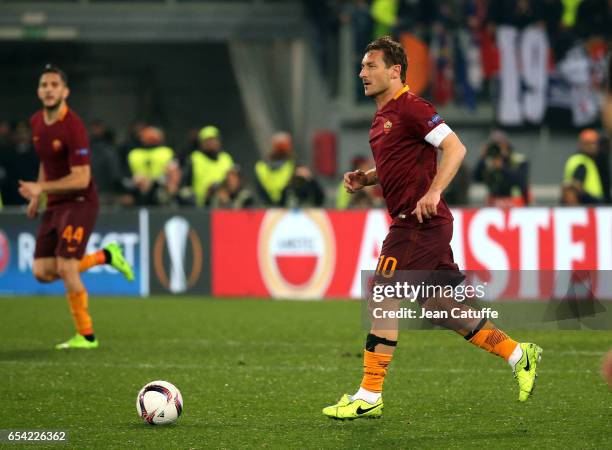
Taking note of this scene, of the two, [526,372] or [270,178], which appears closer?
[526,372]

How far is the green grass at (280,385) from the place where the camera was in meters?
7.39

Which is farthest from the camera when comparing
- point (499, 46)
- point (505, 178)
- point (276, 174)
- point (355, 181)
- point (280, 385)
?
point (499, 46)

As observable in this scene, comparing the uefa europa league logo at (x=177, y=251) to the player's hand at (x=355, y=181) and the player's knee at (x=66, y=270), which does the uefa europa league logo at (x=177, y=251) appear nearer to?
the player's knee at (x=66, y=270)

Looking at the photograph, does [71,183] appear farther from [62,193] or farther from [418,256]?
[418,256]

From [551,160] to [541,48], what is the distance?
6.40ft

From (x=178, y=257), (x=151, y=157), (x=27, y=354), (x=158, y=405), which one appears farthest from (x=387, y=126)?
(x=151, y=157)

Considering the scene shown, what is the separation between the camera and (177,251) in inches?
665

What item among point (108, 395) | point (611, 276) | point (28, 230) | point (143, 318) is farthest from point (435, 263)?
point (28, 230)

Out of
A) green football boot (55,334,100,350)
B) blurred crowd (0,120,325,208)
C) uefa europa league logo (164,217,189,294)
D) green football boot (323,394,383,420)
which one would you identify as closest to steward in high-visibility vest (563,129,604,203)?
blurred crowd (0,120,325,208)

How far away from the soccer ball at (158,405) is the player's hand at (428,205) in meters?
1.69

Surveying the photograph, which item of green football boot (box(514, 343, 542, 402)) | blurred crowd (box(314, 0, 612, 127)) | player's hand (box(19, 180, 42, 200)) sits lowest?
green football boot (box(514, 343, 542, 402))

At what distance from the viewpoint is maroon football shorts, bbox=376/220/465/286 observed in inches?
304

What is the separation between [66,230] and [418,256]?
4.27 m

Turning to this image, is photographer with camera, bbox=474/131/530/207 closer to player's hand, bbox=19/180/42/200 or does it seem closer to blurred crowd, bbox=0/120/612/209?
blurred crowd, bbox=0/120/612/209
